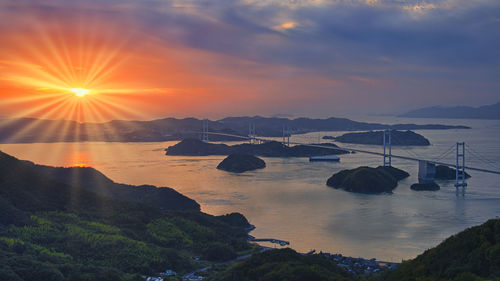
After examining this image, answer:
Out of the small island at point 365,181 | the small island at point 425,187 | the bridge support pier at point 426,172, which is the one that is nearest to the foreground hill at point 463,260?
the small island at point 365,181

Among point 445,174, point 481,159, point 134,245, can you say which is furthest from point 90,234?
point 481,159

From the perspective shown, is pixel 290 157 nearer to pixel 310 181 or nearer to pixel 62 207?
pixel 310 181

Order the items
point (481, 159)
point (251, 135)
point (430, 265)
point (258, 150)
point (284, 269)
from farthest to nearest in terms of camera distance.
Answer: point (251, 135) → point (258, 150) → point (481, 159) → point (284, 269) → point (430, 265)

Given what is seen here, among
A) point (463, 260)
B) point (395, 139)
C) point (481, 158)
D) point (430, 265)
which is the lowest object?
point (481, 158)

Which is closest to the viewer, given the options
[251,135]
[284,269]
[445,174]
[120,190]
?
[284,269]

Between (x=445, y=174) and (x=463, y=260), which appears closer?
(x=463, y=260)

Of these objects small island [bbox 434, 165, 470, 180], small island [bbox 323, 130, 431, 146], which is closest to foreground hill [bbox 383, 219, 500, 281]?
small island [bbox 434, 165, 470, 180]

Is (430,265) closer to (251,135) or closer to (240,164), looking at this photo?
(240,164)
